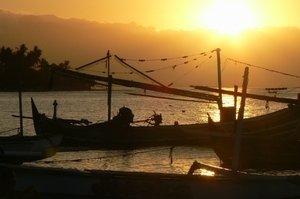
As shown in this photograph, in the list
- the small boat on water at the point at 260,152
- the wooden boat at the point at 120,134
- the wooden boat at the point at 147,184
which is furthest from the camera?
the wooden boat at the point at 120,134

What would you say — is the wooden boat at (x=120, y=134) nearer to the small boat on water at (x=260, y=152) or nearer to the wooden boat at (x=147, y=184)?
the small boat on water at (x=260, y=152)

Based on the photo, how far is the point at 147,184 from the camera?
1526cm

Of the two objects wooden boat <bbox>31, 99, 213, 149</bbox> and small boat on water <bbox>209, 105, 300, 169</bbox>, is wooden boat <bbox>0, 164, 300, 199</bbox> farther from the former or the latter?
wooden boat <bbox>31, 99, 213, 149</bbox>

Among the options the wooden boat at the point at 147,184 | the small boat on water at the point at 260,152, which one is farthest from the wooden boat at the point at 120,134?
the wooden boat at the point at 147,184

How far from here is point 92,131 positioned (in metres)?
34.0

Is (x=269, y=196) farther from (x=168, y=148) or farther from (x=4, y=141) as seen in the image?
(x=168, y=148)

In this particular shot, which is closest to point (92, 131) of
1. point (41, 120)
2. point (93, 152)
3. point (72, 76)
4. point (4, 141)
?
point (93, 152)

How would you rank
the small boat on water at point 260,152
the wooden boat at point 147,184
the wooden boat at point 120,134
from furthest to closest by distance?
1. the wooden boat at point 120,134
2. the small boat on water at point 260,152
3. the wooden boat at point 147,184

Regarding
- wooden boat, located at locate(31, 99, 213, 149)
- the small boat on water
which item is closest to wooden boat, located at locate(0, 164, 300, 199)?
the small boat on water

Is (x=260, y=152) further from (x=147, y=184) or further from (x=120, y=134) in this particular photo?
(x=120, y=134)

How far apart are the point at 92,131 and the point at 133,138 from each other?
2.61 m

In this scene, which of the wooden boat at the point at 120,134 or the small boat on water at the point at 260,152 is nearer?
the small boat on water at the point at 260,152

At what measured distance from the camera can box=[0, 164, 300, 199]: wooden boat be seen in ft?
49.9

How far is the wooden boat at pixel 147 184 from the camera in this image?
15211 millimetres
